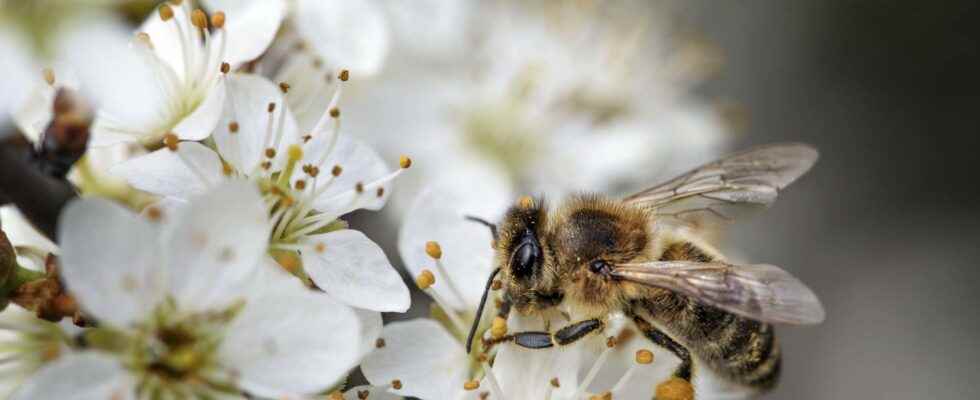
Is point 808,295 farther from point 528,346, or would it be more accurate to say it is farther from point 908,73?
point 908,73

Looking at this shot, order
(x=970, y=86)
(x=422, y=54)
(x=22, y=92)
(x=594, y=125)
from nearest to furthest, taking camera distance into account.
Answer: (x=22, y=92) → (x=422, y=54) → (x=594, y=125) → (x=970, y=86)

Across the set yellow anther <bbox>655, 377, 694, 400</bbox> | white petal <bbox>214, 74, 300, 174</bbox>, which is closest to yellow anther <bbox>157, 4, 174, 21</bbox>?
white petal <bbox>214, 74, 300, 174</bbox>

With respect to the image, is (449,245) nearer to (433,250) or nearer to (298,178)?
(433,250)

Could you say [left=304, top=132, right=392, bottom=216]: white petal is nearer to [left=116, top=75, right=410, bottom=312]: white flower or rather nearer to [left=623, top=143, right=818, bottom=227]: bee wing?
[left=116, top=75, right=410, bottom=312]: white flower

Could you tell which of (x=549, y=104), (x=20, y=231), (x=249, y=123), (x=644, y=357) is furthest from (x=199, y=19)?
(x=549, y=104)

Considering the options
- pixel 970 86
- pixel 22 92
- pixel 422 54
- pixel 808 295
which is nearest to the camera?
pixel 808 295

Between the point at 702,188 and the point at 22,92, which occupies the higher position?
the point at 702,188

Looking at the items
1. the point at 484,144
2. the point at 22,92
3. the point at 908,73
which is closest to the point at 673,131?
the point at 484,144

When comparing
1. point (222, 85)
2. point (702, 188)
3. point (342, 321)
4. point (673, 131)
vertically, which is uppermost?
point (673, 131)
